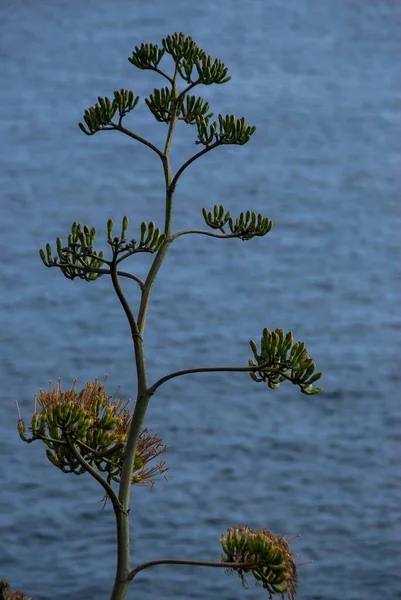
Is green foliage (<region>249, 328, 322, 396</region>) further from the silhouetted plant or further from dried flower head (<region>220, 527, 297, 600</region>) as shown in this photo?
dried flower head (<region>220, 527, 297, 600</region>)

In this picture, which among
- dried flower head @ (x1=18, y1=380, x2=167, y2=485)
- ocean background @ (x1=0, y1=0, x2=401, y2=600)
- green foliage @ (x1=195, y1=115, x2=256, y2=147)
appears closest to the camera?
dried flower head @ (x1=18, y1=380, x2=167, y2=485)

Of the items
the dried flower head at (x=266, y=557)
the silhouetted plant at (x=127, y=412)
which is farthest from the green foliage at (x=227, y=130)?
the dried flower head at (x=266, y=557)

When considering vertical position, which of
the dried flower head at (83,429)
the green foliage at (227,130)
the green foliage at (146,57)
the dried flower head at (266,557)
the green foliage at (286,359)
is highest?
the green foliage at (146,57)

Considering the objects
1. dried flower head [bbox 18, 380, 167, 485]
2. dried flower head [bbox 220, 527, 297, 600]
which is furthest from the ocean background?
dried flower head [bbox 220, 527, 297, 600]

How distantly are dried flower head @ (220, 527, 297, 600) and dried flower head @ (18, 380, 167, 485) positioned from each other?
0.17 m

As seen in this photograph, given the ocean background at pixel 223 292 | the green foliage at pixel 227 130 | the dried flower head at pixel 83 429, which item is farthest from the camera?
the ocean background at pixel 223 292

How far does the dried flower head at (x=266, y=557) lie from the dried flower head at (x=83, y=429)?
166 millimetres

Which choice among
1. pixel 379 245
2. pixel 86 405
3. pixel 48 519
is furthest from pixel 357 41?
pixel 86 405

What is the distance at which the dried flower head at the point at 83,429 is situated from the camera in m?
1.60

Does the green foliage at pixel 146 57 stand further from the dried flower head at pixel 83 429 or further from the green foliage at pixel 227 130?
the dried flower head at pixel 83 429

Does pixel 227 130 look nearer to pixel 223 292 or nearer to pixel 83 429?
pixel 83 429

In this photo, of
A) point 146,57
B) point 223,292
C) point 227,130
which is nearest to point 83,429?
point 227,130

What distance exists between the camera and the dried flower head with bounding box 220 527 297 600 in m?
1.67

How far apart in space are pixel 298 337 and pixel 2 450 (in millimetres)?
917
